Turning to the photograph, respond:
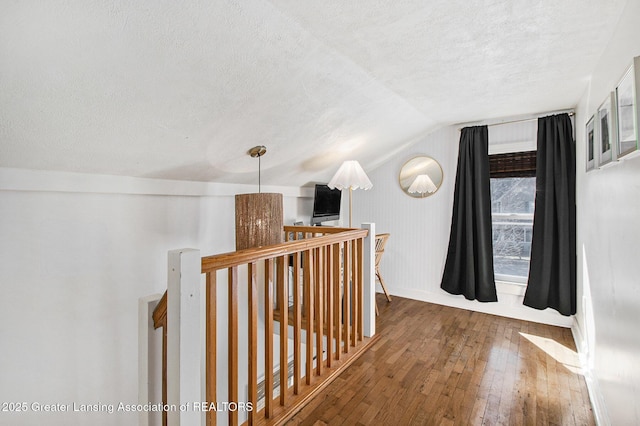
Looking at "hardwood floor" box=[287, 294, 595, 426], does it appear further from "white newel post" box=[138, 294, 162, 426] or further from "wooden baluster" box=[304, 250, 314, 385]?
"white newel post" box=[138, 294, 162, 426]

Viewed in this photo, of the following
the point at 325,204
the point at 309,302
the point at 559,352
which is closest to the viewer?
the point at 309,302

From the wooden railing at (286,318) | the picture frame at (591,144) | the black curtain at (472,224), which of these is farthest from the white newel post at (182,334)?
the black curtain at (472,224)

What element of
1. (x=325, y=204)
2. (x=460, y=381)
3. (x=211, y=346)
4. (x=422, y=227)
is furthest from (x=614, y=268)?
(x=325, y=204)

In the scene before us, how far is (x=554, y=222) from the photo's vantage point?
118 inches

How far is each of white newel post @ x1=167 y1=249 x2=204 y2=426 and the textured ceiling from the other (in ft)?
2.79

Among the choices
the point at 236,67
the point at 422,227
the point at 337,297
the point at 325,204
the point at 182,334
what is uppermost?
the point at 236,67

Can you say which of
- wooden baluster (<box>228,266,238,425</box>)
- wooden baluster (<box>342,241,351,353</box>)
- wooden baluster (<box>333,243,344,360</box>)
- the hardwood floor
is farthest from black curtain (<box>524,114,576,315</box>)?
wooden baluster (<box>228,266,238,425</box>)

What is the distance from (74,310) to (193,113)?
1.32 metres

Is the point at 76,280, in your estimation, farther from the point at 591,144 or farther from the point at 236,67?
the point at 591,144

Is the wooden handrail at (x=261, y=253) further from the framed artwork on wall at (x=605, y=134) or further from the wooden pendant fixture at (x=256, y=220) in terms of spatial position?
the framed artwork on wall at (x=605, y=134)

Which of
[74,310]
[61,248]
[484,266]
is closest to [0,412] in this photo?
[74,310]

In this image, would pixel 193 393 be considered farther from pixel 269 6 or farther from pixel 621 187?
pixel 621 187

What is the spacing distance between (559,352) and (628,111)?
217cm

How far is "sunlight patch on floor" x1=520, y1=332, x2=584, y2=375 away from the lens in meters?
2.33
